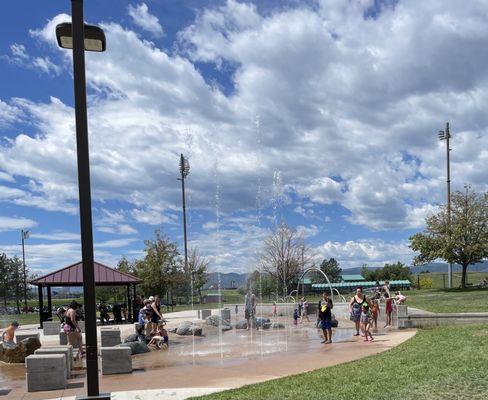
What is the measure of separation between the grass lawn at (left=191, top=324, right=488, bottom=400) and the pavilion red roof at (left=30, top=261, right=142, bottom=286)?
1824 cm

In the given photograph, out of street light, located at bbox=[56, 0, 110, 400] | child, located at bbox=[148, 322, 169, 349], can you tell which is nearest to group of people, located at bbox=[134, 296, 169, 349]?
child, located at bbox=[148, 322, 169, 349]

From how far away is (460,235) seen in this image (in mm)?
42469

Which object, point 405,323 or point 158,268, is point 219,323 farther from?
point 158,268

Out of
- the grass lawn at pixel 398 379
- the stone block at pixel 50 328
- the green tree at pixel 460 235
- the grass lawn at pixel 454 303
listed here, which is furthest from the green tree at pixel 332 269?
the grass lawn at pixel 398 379

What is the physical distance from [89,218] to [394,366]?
6762 millimetres

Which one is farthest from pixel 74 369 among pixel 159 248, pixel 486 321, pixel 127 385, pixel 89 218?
pixel 159 248

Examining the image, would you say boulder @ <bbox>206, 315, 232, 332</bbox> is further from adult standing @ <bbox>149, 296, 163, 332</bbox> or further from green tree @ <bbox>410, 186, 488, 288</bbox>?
green tree @ <bbox>410, 186, 488, 288</bbox>

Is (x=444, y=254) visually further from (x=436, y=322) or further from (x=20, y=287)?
(x=20, y=287)

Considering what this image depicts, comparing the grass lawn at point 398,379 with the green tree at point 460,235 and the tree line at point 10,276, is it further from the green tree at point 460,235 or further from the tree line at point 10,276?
the tree line at point 10,276

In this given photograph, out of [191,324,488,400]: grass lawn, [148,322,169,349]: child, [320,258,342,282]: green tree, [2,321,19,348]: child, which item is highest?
[191,324,488,400]: grass lawn

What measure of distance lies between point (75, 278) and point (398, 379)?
21.3 m

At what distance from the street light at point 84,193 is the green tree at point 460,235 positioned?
40.7 m

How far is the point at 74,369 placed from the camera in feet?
42.3

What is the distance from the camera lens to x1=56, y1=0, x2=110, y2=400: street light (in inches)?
224
